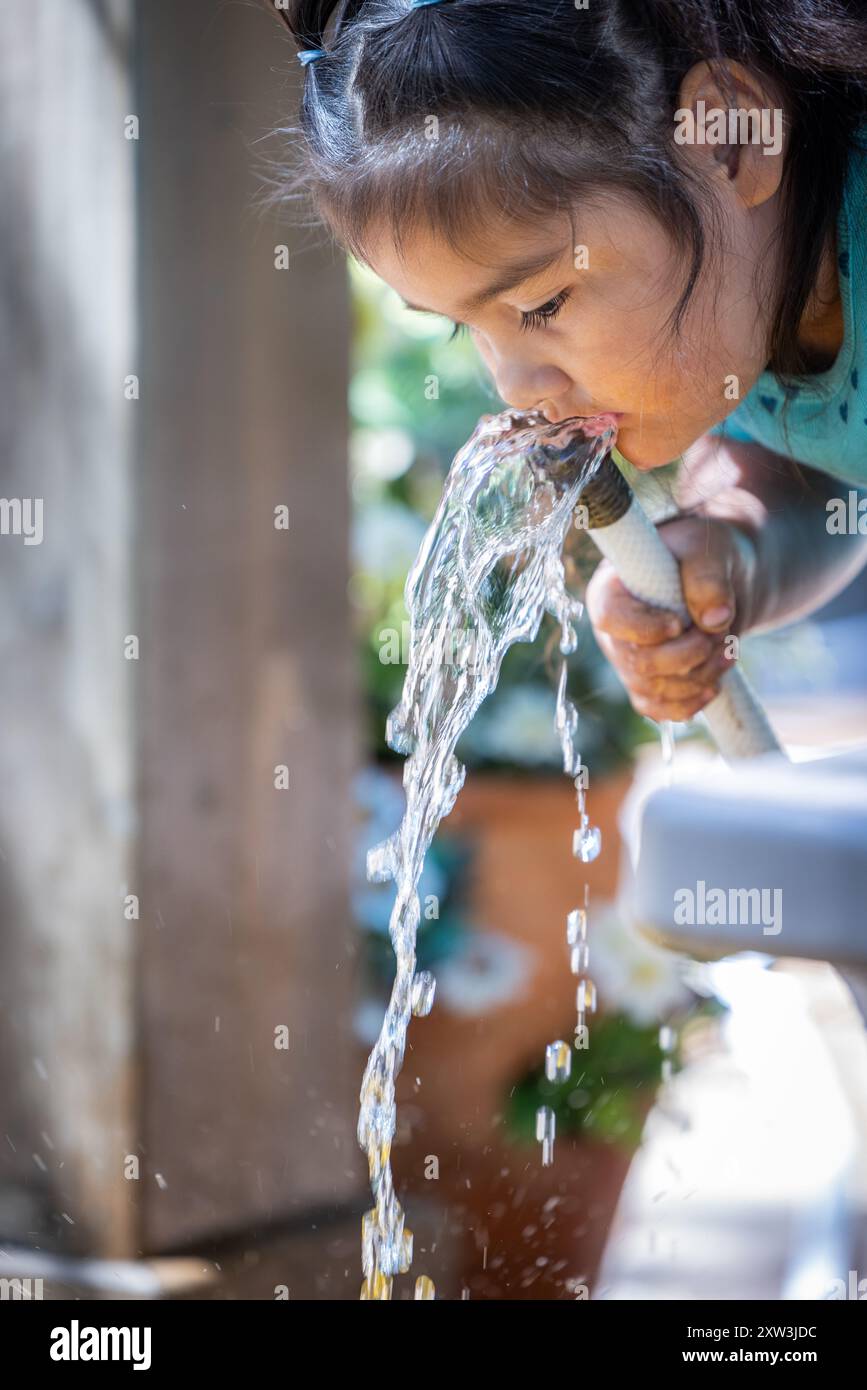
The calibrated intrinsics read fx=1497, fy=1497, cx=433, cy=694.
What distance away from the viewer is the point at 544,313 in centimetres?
68

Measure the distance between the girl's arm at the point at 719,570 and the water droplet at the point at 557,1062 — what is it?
64 cm

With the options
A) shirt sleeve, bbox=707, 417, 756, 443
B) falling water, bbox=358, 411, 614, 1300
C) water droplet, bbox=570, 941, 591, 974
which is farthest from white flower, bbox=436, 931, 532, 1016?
shirt sleeve, bbox=707, 417, 756, 443

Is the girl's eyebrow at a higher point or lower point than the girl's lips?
higher

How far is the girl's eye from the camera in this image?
26.8 inches

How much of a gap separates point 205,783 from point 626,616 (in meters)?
0.47

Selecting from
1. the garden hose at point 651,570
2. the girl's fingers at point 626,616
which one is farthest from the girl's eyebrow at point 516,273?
the girl's fingers at point 626,616

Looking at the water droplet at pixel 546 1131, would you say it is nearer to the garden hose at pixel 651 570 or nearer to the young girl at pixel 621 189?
the garden hose at pixel 651 570

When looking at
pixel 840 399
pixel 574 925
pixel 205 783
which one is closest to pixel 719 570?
pixel 840 399

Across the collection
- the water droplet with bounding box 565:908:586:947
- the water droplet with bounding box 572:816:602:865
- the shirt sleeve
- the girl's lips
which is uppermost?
the shirt sleeve

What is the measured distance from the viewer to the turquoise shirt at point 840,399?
2.41 feet

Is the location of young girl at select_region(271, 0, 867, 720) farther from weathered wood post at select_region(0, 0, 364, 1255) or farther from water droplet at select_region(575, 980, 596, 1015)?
water droplet at select_region(575, 980, 596, 1015)
